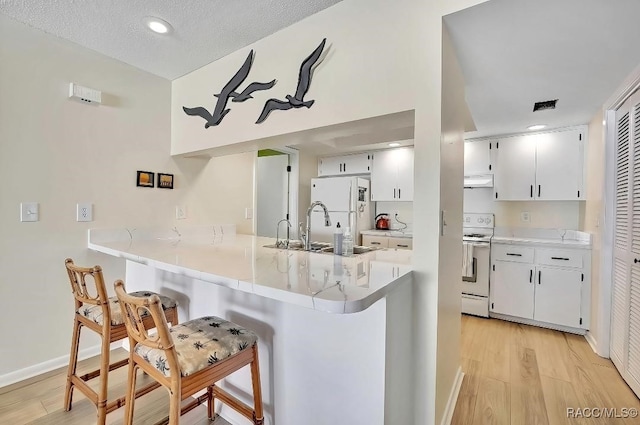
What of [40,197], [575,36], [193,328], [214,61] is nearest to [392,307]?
[193,328]

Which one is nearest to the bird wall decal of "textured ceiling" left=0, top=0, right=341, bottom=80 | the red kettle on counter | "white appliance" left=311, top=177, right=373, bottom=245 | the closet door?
"textured ceiling" left=0, top=0, right=341, bottom=80

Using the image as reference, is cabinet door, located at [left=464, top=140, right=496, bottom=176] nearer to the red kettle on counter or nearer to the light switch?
the red kettle on counter

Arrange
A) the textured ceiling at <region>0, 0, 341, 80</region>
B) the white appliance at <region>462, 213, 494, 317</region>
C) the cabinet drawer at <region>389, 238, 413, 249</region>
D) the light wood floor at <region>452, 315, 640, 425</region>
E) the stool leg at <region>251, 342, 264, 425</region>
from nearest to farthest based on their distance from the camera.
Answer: the stool leg at <region>251, 342, 264, 425</region>, the textured ceiling at <region>0, 0, 341, 80</region>, the light wood floor at <region>452, 315, 640, 425</region>, the white appliance at <region>462, 213, 494, 317</region>, the cabinet drawer at <region>389, 238, 413, 249</region>

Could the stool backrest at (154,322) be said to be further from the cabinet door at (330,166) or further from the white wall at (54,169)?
the cabinet door at (330,166)

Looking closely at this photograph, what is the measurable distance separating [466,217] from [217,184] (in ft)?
10.4

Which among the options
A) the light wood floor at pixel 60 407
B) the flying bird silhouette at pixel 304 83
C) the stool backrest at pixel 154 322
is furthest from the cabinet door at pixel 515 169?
the stool backrest at pixel 154 322

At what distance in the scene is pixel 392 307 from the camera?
→ 1.21 meters

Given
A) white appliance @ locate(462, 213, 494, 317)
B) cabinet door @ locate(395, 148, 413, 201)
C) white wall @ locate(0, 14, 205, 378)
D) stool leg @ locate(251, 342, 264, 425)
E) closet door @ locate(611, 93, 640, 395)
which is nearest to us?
stool leg @ locate(251, 342, 264, 425)

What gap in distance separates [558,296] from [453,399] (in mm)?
2020

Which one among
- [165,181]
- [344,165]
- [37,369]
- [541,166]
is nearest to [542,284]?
[541,166]

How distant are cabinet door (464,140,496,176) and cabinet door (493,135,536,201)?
92 mm

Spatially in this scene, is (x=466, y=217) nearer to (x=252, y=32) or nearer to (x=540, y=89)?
(x=540, y=89)

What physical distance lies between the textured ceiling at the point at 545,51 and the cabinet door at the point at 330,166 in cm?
228

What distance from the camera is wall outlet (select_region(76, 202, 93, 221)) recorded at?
7.14 feet
